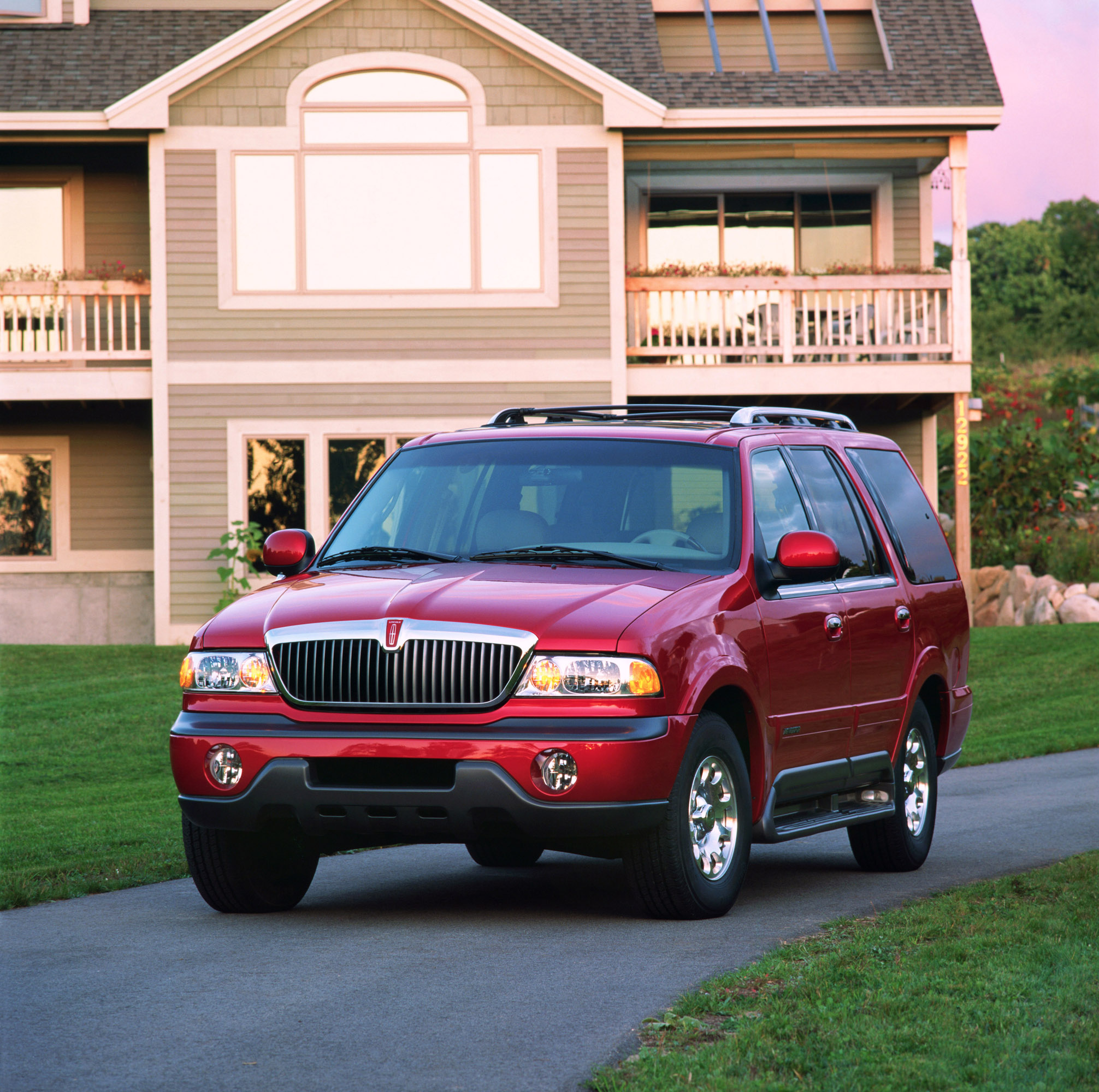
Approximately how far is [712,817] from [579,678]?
0.96 metres

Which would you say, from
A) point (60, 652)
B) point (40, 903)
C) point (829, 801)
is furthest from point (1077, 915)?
point (60, 652)

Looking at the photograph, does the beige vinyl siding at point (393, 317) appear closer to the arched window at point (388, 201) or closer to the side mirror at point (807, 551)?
the arched window at point (388, 201)

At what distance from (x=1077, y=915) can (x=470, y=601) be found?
260 cm

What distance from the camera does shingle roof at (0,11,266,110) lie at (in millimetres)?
22406

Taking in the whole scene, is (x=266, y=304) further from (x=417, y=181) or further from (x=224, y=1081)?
(x=224, y=1081)

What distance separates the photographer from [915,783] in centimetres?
905

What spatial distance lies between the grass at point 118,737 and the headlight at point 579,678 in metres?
2.79

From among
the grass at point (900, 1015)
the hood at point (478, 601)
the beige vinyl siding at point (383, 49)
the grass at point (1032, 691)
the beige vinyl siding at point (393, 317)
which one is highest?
the beige vinyl siding at point (383, 49)

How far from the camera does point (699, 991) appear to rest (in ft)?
18.2

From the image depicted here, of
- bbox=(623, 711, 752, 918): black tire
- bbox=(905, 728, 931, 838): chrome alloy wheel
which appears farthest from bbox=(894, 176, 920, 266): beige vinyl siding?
bbox=(623, 711, 752, 918): black tire

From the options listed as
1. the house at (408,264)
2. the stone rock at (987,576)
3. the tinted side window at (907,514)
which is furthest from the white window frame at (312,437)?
the tinted side window at (907,514)

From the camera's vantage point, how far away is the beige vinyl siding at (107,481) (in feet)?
80.5

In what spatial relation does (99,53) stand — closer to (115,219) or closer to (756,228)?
(115,219)

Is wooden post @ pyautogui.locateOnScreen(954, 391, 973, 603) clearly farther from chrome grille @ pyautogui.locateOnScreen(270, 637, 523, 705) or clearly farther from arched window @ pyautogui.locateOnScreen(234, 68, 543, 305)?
chrome grille @ pyautogui.locateOnScreen(270, 637, 523, 705)
